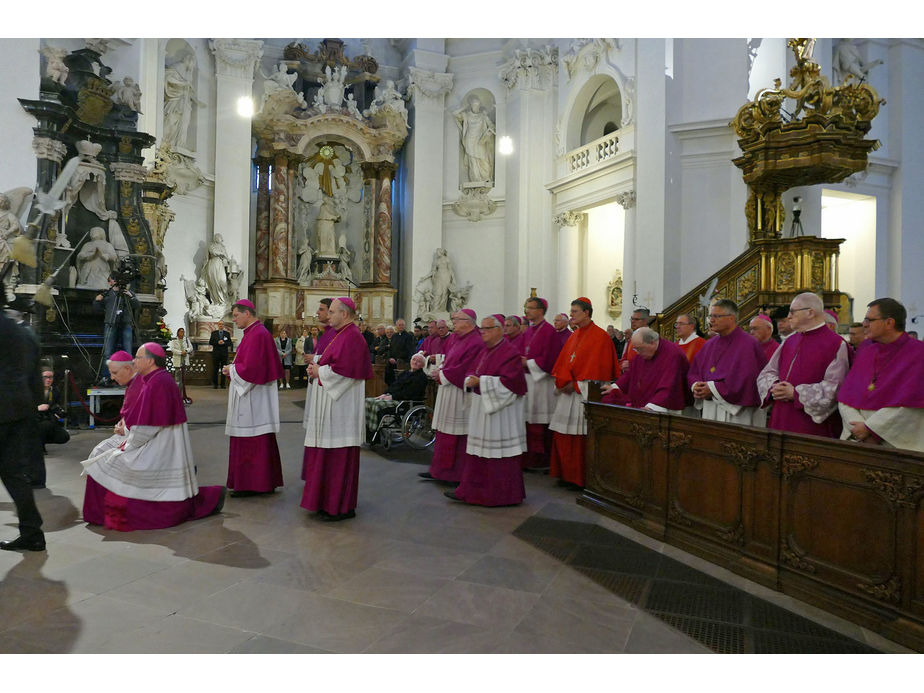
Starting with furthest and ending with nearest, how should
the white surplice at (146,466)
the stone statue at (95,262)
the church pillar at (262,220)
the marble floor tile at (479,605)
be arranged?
1. the church pillar at (262,220)
2. the stone statue at (95,262)
3. the white surplice at (146,466)
4. the marble floor tile at (479,605)

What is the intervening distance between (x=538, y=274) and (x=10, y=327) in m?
15.6

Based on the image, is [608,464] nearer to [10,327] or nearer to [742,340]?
[742,340]

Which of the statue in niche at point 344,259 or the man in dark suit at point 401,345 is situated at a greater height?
the statue in niche at point 344,259

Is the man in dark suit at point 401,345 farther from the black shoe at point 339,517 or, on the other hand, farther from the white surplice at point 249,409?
the black shoe at point 339,517

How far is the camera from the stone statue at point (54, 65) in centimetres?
1039

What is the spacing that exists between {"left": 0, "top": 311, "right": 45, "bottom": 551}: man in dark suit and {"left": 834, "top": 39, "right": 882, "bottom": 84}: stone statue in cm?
1721

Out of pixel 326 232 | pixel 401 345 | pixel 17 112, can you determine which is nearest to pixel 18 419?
pixel 401 345

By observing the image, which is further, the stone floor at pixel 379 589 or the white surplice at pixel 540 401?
the white surplice at pixel 540 401

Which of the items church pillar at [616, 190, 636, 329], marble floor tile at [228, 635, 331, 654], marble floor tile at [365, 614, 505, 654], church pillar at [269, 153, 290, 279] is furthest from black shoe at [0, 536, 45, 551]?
church pillar at [269, 153, 290, 279]

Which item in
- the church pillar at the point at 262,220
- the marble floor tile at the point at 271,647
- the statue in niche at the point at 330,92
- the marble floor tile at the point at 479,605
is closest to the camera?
the marble floor tile at the point at 271,647

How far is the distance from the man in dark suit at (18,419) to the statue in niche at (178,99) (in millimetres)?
13737

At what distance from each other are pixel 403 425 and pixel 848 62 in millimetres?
14149

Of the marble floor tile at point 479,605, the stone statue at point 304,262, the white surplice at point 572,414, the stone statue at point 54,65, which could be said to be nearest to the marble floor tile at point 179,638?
the marble floor tile at point 479,605

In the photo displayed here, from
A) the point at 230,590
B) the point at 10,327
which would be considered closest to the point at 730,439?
the point at 230,590
